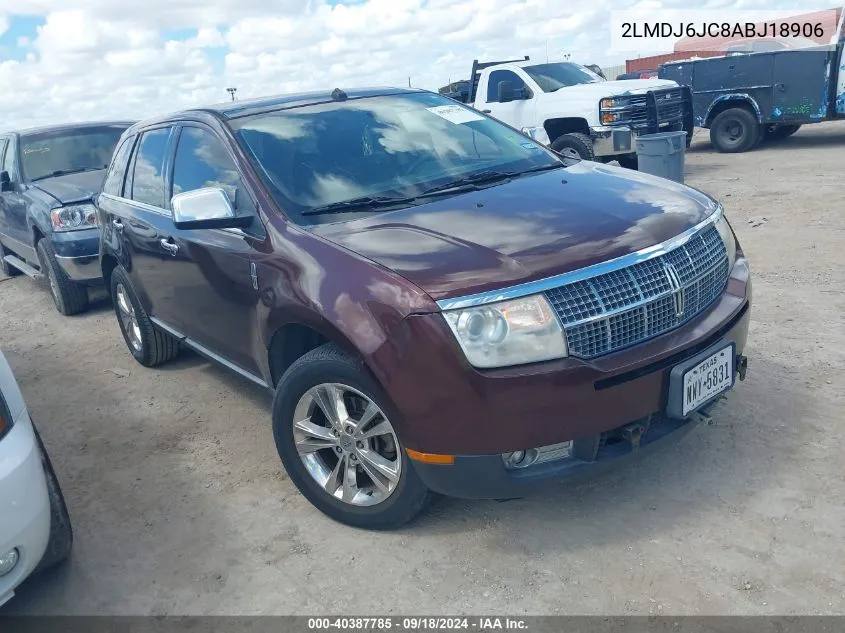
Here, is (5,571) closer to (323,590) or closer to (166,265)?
(323,590)

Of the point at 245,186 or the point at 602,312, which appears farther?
the point at 245,186

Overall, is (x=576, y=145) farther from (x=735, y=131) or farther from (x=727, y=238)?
(x=727, y=238)

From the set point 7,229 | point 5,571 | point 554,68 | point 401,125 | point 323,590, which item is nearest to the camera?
point 5,571

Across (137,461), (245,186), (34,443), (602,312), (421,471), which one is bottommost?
(137,461)

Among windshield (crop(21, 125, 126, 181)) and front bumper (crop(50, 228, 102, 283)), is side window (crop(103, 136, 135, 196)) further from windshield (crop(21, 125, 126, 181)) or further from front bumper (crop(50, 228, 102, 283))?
windshield (crop(21, 125, 126, 181))

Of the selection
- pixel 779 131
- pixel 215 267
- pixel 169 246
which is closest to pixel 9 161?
pixel 169 246

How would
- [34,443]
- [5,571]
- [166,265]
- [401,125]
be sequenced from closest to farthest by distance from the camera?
[5,571]
[34,443]
[401,125]
[166,265]

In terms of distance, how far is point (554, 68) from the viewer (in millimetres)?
12219

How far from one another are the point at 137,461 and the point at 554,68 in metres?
10.1

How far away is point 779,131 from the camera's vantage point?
15.2m

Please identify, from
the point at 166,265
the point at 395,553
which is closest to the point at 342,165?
the point at 166,265

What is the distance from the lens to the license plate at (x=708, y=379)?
2836 mm

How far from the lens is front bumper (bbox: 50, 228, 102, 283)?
264 inches

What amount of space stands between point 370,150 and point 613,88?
8511 mm
